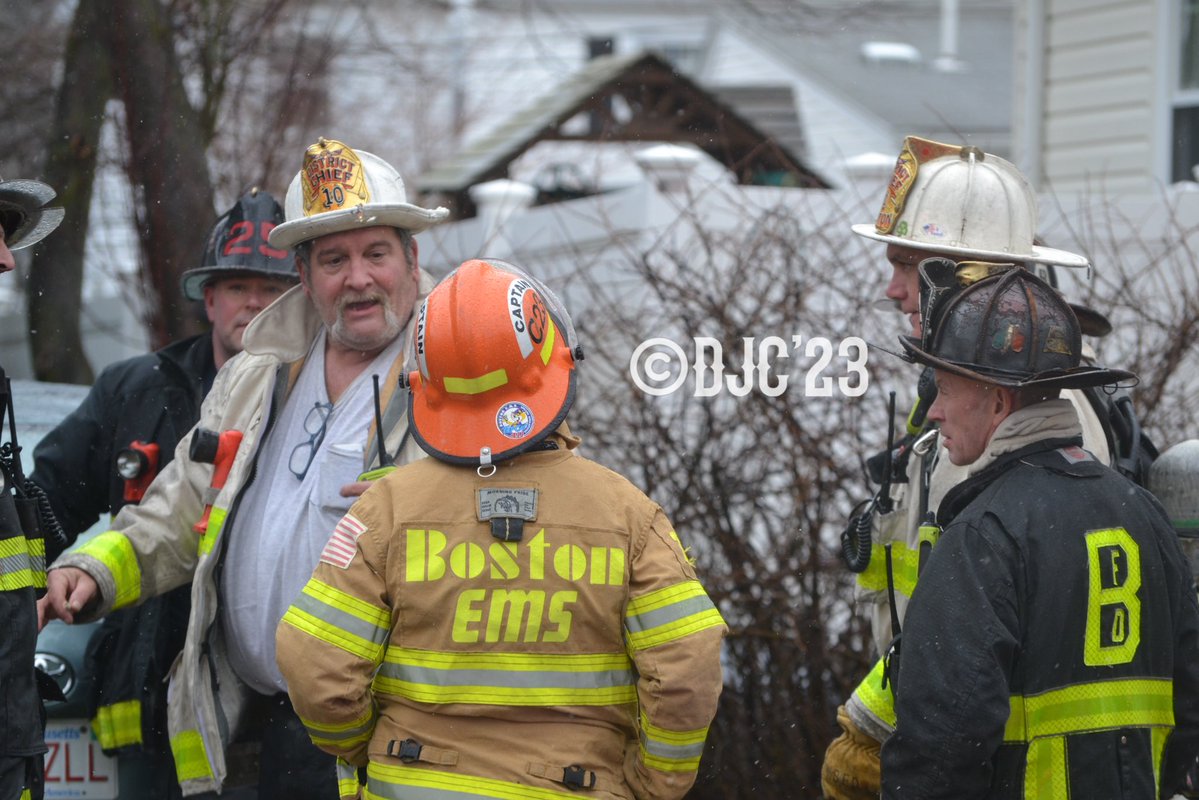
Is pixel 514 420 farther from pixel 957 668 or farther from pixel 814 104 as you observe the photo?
pixel 814 104

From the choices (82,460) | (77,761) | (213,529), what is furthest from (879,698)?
(82,460)

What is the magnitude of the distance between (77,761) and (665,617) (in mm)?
2353

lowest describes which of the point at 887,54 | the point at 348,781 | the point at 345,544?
the point at 348,781

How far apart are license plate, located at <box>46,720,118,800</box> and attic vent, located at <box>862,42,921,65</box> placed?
17305 mm

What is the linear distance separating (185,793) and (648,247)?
3.35m

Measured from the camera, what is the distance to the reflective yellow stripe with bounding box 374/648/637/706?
2.82 metres

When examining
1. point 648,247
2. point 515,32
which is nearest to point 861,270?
point 648,247

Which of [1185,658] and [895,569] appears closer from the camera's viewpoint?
[1185,658]

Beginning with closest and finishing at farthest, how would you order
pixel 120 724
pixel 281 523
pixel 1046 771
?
1. pixel 1046 771
2. pixel 281 523
3. pixel 120 724

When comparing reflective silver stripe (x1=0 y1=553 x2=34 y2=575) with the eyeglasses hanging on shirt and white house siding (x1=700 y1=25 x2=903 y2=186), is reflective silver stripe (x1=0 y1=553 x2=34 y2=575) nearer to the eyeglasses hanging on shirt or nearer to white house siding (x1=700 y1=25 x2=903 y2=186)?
the eyeglasses hanging on shirt

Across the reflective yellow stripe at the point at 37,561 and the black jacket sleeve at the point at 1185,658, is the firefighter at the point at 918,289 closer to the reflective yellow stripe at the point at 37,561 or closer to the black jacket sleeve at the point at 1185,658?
the black jacket sleeve at the point at 1185,658

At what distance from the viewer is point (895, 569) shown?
383 centimetres

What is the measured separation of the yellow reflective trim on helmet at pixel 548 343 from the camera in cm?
298

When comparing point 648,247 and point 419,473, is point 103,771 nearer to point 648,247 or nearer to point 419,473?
point 419,473
